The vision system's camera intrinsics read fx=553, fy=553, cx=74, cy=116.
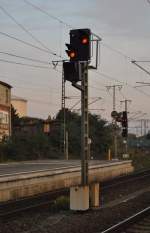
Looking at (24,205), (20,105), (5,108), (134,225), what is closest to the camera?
(134,225)

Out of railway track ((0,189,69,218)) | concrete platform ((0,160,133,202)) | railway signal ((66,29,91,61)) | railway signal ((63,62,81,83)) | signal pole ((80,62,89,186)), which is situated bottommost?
railway track ((0,189,69,218))

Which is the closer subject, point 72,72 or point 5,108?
point 72,72

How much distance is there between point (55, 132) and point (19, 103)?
4066 cm

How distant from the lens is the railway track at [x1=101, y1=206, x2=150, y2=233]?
519 inches

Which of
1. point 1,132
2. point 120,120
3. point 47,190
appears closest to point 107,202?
point 47,190

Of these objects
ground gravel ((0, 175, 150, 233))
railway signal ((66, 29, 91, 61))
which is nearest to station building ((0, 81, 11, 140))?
ground gravel ((0, 175, 150, 233))

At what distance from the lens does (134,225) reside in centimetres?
1419

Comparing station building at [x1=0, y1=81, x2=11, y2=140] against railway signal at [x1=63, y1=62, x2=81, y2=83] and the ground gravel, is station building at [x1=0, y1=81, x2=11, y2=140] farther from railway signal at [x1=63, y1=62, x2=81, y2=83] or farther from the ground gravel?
railway signal at [x1=63, y1=62, x2=81, y2=83]

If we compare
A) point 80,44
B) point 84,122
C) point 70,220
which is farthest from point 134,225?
point 80,44

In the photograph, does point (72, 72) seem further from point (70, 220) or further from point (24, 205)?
point (24, 205)

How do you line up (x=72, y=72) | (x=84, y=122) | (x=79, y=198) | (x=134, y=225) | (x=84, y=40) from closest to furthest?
(x=134, y=225) → (x=72, y=72) → (x=84, y=40) → (x=79, y=198) → (x=84, y=122)

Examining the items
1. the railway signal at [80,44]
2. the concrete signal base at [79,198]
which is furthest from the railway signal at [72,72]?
the concrete signal base at [79,198]

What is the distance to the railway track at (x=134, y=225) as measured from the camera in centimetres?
1317

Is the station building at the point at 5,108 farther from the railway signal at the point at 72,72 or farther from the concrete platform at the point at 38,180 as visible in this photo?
the railway signal at the point at 72,72
